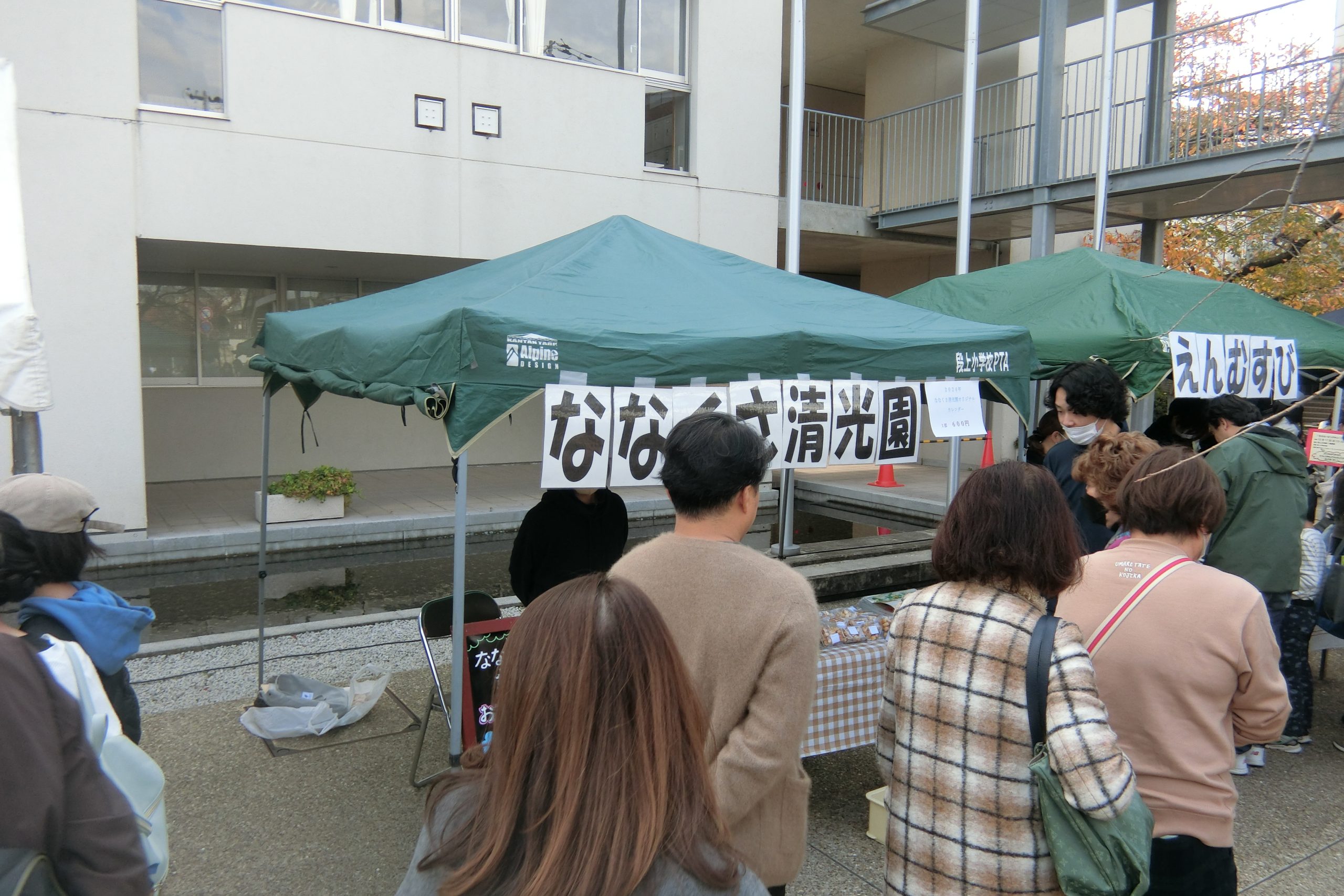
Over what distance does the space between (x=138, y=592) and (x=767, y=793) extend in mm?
8442

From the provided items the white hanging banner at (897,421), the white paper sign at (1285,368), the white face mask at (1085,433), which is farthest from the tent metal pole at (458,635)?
the white paper sign at (1285,368)

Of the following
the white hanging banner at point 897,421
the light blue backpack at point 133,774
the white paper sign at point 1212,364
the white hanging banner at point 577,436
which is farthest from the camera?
the white paper sign at point 1212,364

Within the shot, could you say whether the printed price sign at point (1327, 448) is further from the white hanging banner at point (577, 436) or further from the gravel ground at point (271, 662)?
the gravel ground at point (271, 662)

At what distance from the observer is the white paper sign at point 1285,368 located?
6488 mm

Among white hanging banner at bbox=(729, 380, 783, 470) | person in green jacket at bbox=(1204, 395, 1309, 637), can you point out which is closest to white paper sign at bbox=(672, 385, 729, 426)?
white hanging banner at bbox=(729, 380, 783, 470)

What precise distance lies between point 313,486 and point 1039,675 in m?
9.71

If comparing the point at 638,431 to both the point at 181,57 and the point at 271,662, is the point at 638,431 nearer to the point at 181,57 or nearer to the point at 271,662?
the point at 271,662

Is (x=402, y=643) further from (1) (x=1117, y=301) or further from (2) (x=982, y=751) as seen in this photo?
(1) (x=1117, y=301)

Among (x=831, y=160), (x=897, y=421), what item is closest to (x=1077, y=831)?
(x=897, y=421)

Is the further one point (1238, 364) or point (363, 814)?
point (1238, 364)

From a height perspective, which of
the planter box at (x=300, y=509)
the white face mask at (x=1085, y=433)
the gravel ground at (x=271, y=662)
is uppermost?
the white face mask at (x=1085, y=433)

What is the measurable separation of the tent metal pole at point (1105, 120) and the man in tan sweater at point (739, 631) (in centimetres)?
1007

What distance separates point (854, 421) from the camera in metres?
4.53

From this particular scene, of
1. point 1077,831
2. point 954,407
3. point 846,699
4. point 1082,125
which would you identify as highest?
point 1082,125
